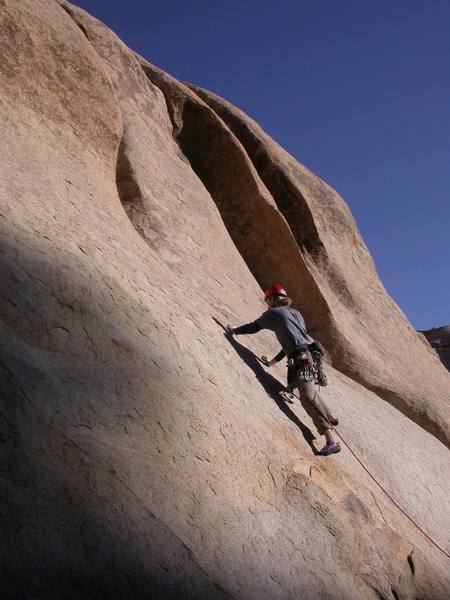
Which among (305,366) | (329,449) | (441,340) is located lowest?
(329,449)

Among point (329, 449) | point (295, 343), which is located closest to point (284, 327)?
point (295, 343)

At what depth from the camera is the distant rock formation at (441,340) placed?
63.9 ft

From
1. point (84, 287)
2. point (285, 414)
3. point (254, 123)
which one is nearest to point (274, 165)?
point (254, 123)

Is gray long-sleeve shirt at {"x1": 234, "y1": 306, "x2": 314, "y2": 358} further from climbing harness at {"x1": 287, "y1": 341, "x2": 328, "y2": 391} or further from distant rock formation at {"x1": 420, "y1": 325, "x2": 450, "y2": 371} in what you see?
distant rock formation at {"x1": 420, "y1": 325, "x2": 450, "y2": 371}

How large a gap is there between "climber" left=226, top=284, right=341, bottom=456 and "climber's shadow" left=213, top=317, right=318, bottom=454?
9 cm

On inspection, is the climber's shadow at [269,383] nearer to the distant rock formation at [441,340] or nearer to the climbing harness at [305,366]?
the climbing harness at [305,366]

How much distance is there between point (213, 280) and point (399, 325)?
13.5 feet

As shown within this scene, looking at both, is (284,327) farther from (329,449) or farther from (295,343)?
(329,449)

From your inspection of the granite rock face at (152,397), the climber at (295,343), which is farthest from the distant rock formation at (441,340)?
the climber at (295,343)

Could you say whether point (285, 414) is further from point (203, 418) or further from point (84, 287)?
point (84, 287)

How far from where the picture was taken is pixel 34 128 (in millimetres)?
5328

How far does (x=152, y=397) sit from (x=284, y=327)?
6.74 ft

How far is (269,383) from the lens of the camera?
16.7ft

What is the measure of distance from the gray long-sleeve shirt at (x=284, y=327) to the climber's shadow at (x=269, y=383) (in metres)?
0.17
